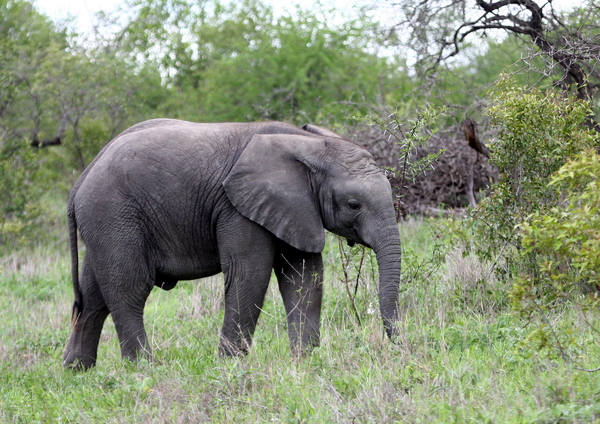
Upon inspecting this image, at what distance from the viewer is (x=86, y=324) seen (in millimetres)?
7406

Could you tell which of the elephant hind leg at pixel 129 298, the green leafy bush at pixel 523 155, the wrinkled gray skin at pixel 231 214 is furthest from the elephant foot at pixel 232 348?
the green leafy bush at pixel 523 155

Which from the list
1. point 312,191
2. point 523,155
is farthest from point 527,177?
point 312,191

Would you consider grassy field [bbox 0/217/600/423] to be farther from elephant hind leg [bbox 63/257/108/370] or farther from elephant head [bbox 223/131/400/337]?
elephant head [bbox 223/131/400/337]

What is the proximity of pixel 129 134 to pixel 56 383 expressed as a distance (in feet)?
7.05

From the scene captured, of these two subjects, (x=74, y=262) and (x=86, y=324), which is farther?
(x=86, y=324)

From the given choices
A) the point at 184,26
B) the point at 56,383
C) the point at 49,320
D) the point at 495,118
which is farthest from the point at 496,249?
the point at 184,26

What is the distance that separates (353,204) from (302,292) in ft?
2.81

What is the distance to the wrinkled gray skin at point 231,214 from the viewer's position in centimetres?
657

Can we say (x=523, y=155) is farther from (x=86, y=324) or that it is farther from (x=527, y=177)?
(x=86, y=324)

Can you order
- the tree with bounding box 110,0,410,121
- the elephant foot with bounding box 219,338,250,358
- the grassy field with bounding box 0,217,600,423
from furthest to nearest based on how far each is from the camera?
the tree with bounding box 110,0,410,121
the elephant foot with bounding box 219,338,250,358
the grassy field with bounding box 0,217,600,423

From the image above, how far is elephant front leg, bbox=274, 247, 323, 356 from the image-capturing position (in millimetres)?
6773

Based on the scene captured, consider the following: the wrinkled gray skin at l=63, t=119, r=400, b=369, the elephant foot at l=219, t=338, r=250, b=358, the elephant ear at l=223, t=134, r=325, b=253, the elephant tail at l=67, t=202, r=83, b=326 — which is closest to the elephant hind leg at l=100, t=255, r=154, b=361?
the wrinkled gray skin at l=63, t=119, r=400, b=369

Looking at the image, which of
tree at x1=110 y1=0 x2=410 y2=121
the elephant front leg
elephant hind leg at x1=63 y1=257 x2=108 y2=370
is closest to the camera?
the elephant front leg

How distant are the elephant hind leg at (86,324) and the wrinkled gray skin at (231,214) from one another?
0.48m
